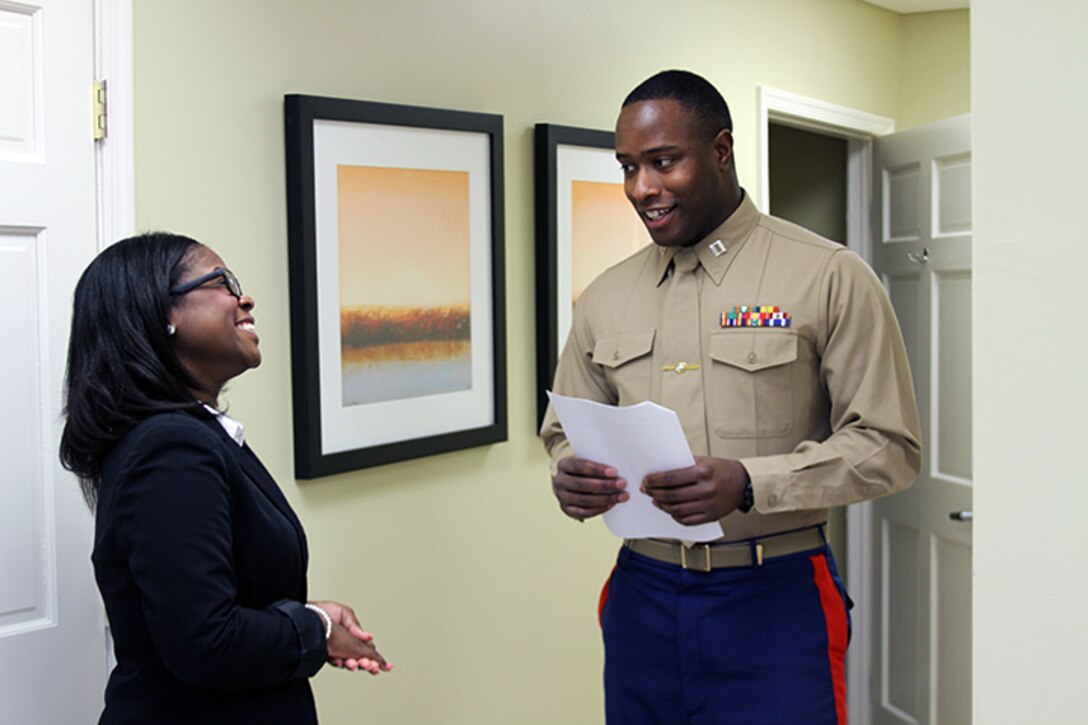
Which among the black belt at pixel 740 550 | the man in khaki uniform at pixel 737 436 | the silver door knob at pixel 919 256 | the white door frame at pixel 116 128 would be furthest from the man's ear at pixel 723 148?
the silver door knob at pixel 919 256

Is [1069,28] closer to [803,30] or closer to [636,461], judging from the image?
[636,461]

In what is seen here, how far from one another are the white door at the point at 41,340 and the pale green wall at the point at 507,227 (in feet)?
0.41

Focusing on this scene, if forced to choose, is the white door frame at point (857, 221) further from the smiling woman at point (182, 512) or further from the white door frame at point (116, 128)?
the smiling woman at point (182, 512)

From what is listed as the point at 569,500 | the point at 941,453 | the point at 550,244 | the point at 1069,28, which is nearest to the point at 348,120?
the point at 550,244

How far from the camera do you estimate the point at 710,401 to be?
5.63ft

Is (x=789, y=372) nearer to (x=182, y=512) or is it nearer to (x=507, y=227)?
(x=182, y=512)

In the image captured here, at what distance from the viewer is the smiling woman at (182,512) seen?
4.10ft

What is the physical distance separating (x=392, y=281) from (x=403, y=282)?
3 cm

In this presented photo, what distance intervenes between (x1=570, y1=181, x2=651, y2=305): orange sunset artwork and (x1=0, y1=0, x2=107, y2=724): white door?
1.28 metres

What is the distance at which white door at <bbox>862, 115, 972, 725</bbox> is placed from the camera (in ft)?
10.5

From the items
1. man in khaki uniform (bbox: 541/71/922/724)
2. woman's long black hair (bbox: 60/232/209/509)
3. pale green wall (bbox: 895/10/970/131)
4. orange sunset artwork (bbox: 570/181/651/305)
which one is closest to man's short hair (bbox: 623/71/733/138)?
man in khaki uniform (bbox: 541/71/922/724)

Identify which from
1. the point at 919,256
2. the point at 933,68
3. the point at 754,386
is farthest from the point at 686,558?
the point at 933,68

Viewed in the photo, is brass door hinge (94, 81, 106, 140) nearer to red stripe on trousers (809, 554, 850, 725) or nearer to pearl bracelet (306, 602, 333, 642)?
pearl bracelet (306, 602, 333, 642)

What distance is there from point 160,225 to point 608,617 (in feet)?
3.50
